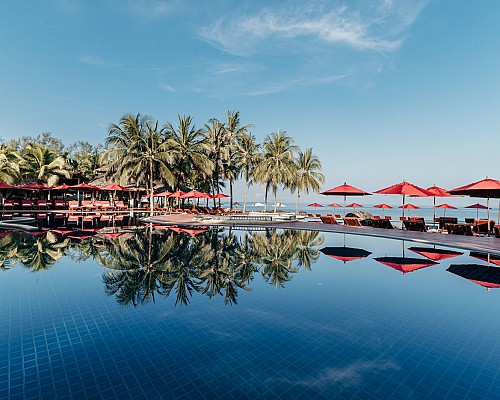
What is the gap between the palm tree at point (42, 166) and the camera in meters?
30.6

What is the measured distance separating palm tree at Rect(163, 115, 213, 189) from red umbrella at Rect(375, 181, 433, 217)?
1794cm

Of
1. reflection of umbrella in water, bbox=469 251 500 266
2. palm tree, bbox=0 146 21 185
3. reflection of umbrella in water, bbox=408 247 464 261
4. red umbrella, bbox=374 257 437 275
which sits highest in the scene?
palm tree, bbox=0 146 21 185

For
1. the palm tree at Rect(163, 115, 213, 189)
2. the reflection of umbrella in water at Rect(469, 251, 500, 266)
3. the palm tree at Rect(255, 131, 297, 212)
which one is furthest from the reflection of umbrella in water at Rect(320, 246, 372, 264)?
the palm tree at Rect(163, 115, 213, 189)

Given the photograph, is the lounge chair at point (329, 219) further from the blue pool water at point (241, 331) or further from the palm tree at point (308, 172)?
the palm tree at point (308, 172)

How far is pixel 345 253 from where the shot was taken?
10.8 meters

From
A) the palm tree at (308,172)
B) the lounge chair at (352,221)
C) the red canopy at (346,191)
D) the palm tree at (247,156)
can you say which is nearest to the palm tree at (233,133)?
the palm tree at (247,156)

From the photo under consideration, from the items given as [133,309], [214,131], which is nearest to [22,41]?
[214,131]

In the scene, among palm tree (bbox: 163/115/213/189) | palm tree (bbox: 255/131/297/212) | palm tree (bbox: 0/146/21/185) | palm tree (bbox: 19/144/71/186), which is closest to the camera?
palm tree (bbox: 0/146/21/185)

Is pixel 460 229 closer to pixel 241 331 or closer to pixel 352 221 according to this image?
pixel 352 221

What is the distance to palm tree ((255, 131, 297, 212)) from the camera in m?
27.6

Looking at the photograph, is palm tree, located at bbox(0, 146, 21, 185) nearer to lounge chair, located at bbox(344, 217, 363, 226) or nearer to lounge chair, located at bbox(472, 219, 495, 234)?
lounge chair, located at bbox(344, 217, 363, 226)

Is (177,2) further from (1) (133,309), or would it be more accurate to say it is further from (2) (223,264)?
(1) (133,309)

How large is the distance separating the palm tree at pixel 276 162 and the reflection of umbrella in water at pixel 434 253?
17416 mm

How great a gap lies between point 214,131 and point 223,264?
77.9ft
